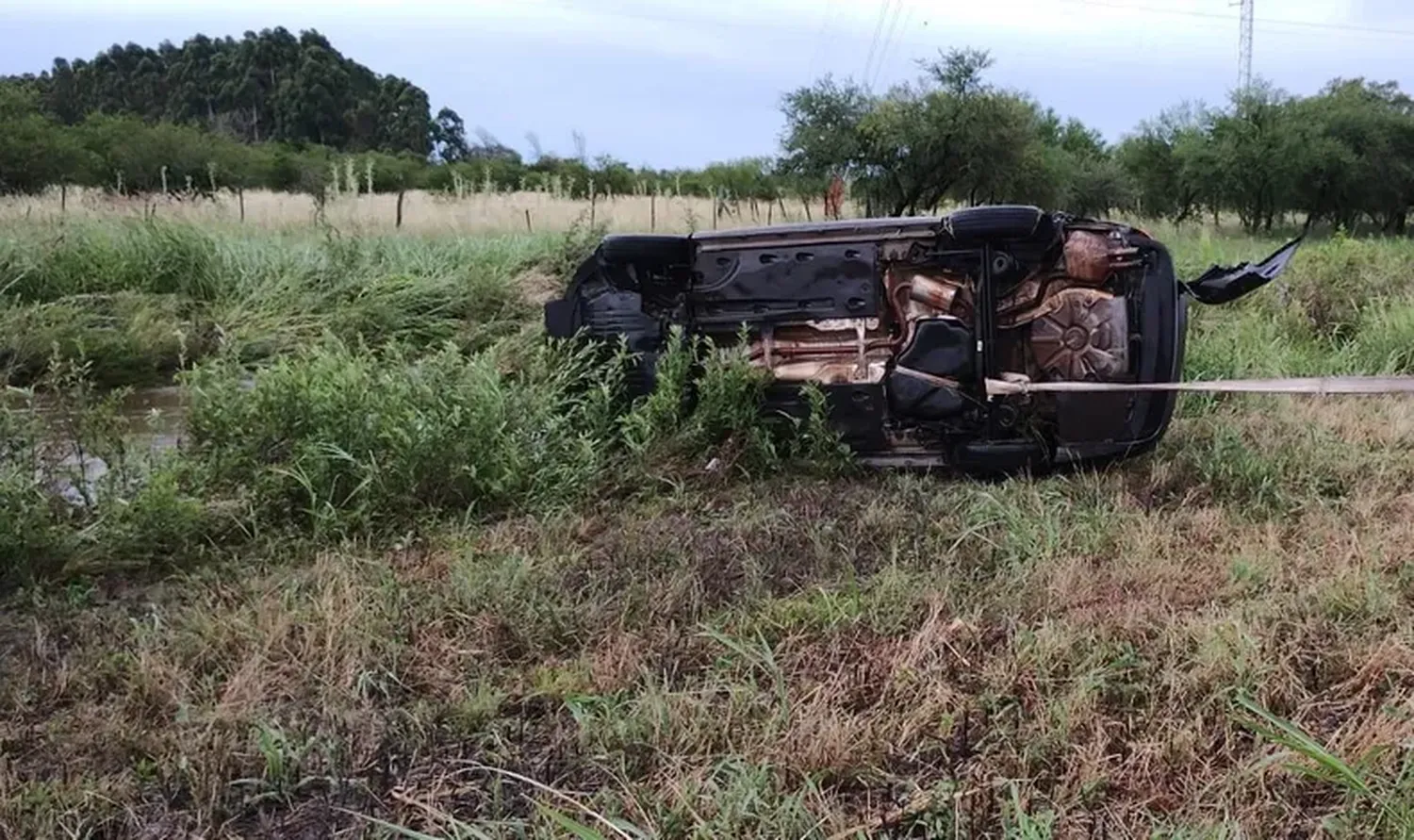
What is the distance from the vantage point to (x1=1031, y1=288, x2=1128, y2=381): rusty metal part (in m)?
4.17

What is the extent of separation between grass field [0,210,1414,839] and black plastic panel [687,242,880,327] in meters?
0.33

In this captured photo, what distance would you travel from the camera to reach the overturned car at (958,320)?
4145mm

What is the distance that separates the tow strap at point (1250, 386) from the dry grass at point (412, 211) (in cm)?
811

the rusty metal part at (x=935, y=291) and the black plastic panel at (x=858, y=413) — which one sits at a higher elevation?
the rusty metal part at (x=935, y=291)

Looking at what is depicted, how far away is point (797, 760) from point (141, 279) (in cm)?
Result: 810

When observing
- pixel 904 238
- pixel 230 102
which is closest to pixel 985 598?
pixel 904 238

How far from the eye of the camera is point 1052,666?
8.29 ft

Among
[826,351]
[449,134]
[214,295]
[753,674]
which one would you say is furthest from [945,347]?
[449,134]

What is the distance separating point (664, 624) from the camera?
293 cm

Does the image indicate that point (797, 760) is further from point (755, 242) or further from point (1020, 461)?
point (755, 242)

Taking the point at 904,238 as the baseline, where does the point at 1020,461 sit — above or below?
below

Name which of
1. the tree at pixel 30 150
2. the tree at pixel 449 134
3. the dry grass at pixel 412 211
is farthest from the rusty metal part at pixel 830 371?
the tree at pixel 449 134

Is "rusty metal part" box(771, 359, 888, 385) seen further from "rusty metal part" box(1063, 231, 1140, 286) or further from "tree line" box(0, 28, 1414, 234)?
"tree line" box(0, 28, 1414, 234)

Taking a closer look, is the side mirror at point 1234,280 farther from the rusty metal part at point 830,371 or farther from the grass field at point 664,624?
the rusty metal part at point 830,371
